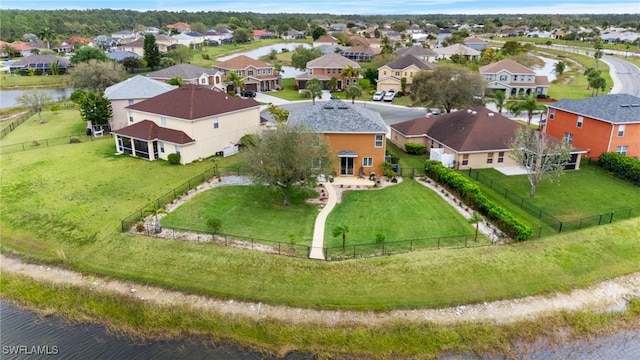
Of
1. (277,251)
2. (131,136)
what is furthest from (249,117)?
(277,251)

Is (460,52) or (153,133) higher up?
(460,52)

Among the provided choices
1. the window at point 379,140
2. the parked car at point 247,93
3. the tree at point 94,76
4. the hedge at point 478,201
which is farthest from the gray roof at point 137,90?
the hedge at point 478,201

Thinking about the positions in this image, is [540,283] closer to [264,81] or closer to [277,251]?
[277,251]

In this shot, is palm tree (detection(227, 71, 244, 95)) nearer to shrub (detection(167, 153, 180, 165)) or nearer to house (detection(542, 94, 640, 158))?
shrub (detection(167, 153, 180, 165))

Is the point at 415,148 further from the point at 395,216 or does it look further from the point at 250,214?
the point at 250,214

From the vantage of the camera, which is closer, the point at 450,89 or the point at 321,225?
the point at 321,225

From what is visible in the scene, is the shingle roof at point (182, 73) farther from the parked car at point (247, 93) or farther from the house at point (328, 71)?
the house at point (328, 71)

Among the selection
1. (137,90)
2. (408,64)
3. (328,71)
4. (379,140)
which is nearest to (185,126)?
(137,90)
